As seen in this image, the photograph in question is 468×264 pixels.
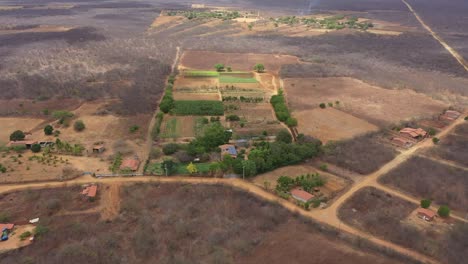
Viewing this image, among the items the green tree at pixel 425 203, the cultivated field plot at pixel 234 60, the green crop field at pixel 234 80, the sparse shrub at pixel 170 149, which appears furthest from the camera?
the cultivated field plot at pixel 234 60

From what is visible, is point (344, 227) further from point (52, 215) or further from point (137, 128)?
point (137, 128)

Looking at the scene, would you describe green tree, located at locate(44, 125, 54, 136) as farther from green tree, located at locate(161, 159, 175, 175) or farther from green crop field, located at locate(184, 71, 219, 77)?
green crop field, located at locate(184, 71, 219, 77)

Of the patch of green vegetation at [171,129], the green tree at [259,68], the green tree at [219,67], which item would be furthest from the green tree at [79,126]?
the green tree at [259,68]

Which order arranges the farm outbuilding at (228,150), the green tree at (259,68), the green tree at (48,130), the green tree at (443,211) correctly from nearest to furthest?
the green tree at (443,211) < the farm outbuilding at (228,150) < the green tree at (48,130) < the green tree at (259,68)

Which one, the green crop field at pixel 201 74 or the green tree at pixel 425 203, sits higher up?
the green crop field at pixel 201 74

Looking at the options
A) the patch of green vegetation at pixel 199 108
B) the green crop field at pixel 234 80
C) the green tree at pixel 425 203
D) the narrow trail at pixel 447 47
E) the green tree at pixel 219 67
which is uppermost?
the narrow trail at pixel 447 47

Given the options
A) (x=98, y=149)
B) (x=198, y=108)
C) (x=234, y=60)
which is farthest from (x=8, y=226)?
(x=234, y=60)

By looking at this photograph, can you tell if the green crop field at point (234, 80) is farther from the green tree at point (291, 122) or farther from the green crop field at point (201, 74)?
the green tree at point (291, 122)
